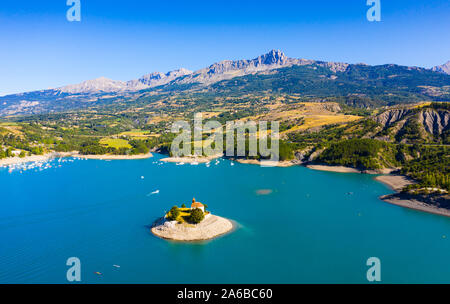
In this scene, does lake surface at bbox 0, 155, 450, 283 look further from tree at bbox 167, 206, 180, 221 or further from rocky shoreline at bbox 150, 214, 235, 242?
tree at bbox 167, 206, 180, 221

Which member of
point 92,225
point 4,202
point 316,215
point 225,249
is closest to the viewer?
point 225,249

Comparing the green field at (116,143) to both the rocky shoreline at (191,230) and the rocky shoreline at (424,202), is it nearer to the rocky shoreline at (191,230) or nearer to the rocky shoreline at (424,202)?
the rocky shoreline at (191,230)

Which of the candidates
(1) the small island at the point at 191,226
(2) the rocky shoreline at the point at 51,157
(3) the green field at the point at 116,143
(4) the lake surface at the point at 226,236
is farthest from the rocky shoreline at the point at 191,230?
(3) the green field at the point at 116,143

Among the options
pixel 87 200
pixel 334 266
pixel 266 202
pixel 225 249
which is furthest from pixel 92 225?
pixel 334 266

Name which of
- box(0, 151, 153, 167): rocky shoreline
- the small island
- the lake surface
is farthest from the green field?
the small island

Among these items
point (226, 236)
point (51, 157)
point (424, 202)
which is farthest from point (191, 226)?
point (51, 157)

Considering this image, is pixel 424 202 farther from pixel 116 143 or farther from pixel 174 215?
pixel 116 143
